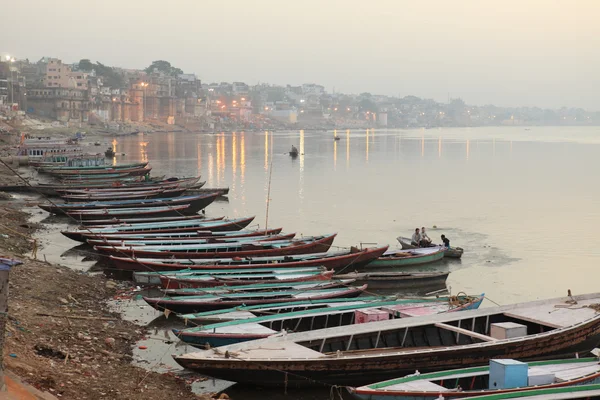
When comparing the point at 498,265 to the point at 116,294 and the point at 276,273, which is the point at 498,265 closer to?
the point at 276,273

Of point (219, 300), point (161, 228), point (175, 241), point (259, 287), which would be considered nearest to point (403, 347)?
point (219, 300)

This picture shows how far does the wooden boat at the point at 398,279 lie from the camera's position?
19.2 m

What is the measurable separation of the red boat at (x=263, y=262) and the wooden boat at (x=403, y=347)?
716cm

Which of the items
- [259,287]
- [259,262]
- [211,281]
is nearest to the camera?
[259,287]

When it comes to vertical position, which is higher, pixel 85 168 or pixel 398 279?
pixel 85 168

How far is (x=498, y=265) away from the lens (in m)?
24.8

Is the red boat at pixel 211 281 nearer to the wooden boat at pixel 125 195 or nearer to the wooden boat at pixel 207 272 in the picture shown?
the wooden boat at pixel 207 272

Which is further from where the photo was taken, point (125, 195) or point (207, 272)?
point (125, 195)

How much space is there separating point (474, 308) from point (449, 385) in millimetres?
4403

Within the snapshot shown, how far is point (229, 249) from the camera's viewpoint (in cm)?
2153

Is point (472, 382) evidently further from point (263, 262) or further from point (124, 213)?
point (124, 213)

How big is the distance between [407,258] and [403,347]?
10.1m

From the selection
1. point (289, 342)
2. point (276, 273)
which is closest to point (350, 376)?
point (289, 342)

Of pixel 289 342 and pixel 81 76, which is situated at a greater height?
pixel 81 76
